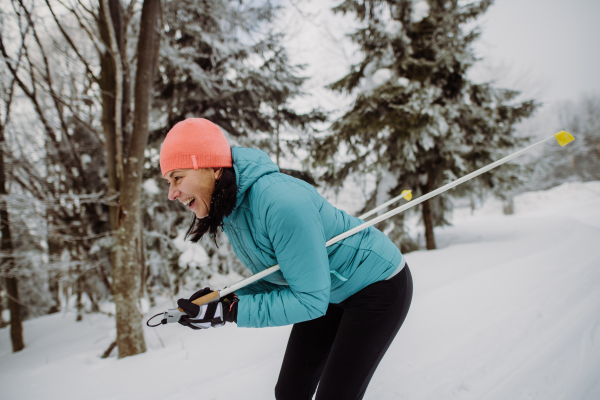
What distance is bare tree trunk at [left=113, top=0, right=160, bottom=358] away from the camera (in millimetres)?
3502

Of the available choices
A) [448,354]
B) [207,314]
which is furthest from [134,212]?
[448,354]

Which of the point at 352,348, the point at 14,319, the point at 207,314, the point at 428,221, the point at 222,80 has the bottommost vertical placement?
the point at 14,319

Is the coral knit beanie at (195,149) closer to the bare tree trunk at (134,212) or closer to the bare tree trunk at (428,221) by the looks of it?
the bare tree trunk at (134,212)

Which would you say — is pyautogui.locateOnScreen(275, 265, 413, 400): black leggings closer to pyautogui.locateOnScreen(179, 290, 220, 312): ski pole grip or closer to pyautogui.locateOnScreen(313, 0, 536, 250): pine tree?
pyautogui.locateOnScreen(179, 290, 220, 312): ski pole grip

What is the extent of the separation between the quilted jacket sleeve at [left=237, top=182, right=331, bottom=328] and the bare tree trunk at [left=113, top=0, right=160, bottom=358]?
3043 millimetres

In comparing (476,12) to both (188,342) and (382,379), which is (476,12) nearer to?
(382,379)

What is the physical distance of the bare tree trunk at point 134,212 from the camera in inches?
138

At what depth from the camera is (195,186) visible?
1305 millimetres

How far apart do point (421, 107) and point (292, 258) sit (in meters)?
7.21

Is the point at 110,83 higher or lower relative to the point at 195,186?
higher

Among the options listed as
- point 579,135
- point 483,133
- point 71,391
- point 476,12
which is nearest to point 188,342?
point 71,391

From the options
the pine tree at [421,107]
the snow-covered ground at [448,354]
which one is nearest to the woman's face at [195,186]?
the snow-covered ground at [448,354]

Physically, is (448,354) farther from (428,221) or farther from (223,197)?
(428,221)

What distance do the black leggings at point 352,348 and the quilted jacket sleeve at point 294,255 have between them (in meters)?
0.34
